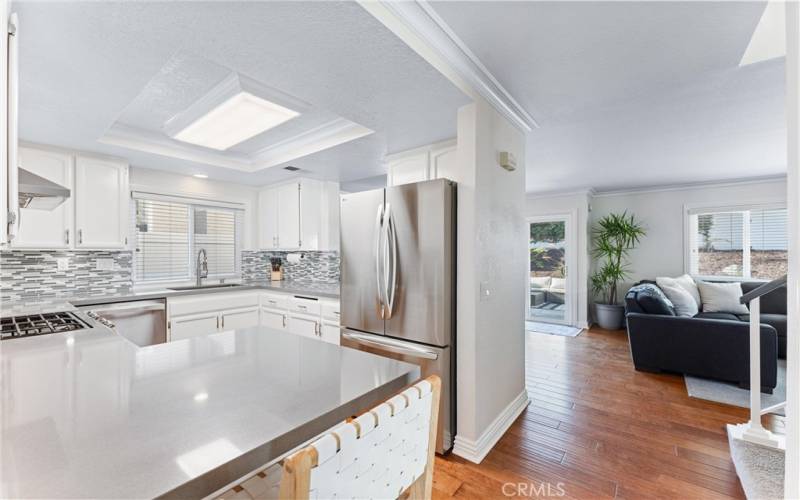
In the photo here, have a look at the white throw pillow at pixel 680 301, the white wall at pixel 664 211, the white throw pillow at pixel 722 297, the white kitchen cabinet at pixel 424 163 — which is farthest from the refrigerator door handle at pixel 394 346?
the white wall at pixel 664 211

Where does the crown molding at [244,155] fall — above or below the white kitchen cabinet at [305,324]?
above

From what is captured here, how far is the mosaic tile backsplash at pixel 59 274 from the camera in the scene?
2.86 metres

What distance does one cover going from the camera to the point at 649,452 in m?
2.23

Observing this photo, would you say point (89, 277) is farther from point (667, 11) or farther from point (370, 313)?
point (667, 11)

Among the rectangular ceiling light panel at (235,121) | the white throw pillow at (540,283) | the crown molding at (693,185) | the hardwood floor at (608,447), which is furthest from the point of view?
the white throw pillow at (540,283)

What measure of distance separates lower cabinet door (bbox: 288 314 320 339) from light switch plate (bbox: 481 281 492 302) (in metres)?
1.83

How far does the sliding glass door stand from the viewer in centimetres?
593

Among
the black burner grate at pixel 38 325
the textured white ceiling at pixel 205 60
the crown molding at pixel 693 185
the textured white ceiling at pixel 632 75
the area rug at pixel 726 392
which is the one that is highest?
the textured white ceiling at pixel 632 75

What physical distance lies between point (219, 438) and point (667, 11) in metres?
2.17

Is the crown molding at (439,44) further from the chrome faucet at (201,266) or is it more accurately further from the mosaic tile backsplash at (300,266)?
the chrome faucet at (201,266)

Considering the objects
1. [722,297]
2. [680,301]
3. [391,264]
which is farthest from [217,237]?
[722,297]

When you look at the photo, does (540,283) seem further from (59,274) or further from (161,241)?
(59,274)

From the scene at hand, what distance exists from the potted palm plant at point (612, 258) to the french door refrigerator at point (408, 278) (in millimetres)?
4595
